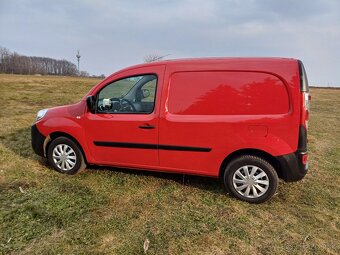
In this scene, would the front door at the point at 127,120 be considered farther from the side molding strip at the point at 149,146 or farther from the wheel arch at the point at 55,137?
the wheel arch at the point at 55,137

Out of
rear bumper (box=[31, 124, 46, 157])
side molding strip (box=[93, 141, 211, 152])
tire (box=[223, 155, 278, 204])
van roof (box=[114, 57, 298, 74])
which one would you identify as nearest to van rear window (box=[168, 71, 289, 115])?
van roof (box=[114, 57, 298, 74])

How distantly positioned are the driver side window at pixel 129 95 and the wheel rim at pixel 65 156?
860mm

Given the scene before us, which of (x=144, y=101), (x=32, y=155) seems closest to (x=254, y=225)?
(x=144, y=101)

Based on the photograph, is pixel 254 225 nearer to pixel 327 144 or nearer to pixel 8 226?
pixel 8 226

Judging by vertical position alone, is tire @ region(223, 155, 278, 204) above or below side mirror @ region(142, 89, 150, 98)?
below

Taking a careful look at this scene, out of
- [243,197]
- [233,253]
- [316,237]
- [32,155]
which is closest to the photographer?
[233,253]

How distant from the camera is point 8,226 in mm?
3572

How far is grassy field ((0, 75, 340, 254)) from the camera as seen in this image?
3.33 meters

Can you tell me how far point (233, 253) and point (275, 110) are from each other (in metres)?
1.78

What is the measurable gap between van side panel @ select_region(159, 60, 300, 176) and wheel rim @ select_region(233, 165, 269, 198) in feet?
0.96

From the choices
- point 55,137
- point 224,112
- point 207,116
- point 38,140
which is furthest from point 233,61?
point 38,140

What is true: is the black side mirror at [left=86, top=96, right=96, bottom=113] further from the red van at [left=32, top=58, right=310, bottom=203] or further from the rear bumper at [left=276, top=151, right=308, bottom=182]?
the rear bumper at [left=276, top=151, right=308, bottom=182]

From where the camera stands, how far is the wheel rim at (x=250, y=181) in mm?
4207

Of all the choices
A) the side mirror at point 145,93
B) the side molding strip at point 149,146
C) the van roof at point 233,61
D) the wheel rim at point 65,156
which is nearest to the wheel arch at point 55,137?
the wheel rim at point 65,156
